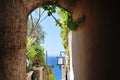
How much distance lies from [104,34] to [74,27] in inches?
128

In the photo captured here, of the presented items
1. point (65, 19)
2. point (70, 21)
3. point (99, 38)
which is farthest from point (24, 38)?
point (65, 19)

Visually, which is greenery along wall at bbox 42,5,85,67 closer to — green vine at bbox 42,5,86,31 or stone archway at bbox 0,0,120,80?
green vine at bbox 42,5,86,31

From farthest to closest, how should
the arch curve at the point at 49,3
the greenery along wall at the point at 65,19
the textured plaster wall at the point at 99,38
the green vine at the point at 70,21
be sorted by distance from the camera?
the greenery along wall at the point at 65,19 → the green vine at the point at 70,21 → the arch curve at the point at 49,3 → the textured plaster wall at the point at 99,38

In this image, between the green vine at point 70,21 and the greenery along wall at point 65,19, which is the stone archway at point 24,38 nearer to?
the green vine at point 70,21

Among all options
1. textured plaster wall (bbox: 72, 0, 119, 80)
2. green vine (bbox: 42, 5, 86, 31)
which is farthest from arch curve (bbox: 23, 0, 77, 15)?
textured plaster wall (bbox: 72, 0, 119, 80)

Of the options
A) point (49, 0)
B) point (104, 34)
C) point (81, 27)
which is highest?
point (49, 0)

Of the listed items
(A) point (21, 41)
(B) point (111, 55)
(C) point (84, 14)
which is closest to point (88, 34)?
(C) point (84, 14)

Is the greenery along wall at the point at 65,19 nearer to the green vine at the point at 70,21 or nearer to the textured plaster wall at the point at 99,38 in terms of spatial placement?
the green vine at the point at 70,21

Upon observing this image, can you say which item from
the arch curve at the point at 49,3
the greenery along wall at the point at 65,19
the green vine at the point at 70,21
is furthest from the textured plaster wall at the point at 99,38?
the arch curve at the point at 49,3

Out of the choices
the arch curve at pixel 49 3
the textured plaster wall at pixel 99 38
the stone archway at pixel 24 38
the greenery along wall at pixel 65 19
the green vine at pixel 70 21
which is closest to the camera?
the textured plaster wall at pixel 99 38

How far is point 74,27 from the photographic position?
8062 mm

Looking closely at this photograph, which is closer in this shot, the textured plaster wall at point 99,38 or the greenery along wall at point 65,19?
the textured plaster wall at point 99,38

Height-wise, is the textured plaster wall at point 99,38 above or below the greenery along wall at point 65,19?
below

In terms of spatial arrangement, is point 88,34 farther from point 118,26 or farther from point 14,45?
point 118,26
